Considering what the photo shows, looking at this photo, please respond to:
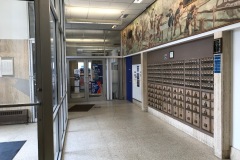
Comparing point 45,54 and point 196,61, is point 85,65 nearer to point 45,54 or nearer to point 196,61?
point 196,61

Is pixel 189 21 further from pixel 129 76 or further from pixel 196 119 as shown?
pixel 129 76

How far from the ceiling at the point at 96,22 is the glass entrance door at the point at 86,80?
54cm

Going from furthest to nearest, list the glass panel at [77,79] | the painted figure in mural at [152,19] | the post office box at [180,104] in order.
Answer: the glass panel at [77,79] → the painted figure in mural at [152,19] → the post office box at [180,104]

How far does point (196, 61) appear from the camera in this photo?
4.27 meters

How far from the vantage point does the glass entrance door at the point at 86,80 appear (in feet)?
32.4

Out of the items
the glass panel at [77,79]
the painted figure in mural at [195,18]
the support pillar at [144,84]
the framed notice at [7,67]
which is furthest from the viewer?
the glass panel at [77,79]

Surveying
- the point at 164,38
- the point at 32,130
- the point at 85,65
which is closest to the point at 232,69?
the point at 164,38

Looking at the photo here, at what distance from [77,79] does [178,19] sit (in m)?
6.34

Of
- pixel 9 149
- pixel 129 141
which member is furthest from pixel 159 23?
pixel 9 149

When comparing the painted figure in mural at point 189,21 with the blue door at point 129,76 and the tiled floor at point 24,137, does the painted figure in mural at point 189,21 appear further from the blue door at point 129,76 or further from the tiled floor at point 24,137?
the blue door at point 129,76

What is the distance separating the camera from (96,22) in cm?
760

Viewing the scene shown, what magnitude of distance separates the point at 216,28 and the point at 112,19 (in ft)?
16.8

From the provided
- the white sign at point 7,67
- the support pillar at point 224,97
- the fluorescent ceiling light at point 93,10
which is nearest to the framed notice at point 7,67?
the white sign at point 7,67

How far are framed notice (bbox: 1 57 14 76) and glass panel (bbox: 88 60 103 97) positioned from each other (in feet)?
24.1
